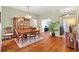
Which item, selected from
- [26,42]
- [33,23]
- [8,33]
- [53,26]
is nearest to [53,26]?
[53,26]

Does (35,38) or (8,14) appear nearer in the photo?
(8,14)

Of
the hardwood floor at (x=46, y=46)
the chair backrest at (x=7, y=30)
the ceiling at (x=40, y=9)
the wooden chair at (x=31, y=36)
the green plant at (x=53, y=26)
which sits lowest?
the hardwood floor at (x=46, y=46)

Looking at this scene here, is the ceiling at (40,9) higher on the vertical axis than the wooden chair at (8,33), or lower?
higher

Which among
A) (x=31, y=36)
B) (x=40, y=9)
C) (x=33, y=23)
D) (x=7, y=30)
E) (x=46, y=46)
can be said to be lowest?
(x=46, y=46)

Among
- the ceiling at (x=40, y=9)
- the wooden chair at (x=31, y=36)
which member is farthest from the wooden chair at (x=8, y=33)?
the ceiling at (x=40, y=9)

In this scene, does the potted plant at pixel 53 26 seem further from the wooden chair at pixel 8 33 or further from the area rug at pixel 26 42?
the wooden chair at pixel 8 33

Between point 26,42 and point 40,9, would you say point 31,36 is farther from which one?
point 40,9

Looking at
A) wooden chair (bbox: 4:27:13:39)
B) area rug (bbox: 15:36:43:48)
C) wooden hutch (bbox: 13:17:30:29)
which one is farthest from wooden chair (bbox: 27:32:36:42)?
wooden chair (bbox: 4:27:13:39)

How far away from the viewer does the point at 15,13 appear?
1988 millimetres

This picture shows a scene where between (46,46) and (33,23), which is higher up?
(33,23)

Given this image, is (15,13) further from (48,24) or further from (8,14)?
(48,24)
